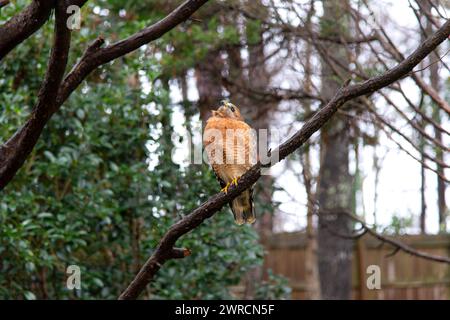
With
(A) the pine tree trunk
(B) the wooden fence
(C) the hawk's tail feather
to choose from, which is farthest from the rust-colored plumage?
(B) the wooden fence

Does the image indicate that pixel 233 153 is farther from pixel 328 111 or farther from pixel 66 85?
pixel 328 111

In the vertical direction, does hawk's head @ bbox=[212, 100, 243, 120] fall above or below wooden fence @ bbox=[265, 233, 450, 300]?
above

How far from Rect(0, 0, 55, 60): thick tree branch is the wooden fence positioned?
21.0ft

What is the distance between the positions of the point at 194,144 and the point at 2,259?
1.70m

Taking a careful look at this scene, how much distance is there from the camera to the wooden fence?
9.23m

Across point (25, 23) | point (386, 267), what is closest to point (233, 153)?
point (25, 23)

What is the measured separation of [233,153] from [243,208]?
36 centimetres

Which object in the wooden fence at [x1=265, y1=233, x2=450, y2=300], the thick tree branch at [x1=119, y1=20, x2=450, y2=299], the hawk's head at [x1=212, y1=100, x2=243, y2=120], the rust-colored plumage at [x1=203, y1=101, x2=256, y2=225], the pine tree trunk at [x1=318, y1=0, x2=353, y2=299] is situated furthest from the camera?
the wooden fence at [x1=265, y1=233, x2=450, y2=300]

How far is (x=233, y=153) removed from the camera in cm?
474

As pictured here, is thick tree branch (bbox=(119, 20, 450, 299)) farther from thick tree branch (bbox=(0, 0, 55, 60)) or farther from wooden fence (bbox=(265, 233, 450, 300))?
wooden fence (bbox=(265, 233, 450, 300))

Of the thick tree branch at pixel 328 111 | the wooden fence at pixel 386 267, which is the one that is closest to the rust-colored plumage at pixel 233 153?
the thick tree branch at pixel 328 111

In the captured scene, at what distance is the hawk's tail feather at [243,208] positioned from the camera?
187 inches

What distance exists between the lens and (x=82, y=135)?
5512mm
